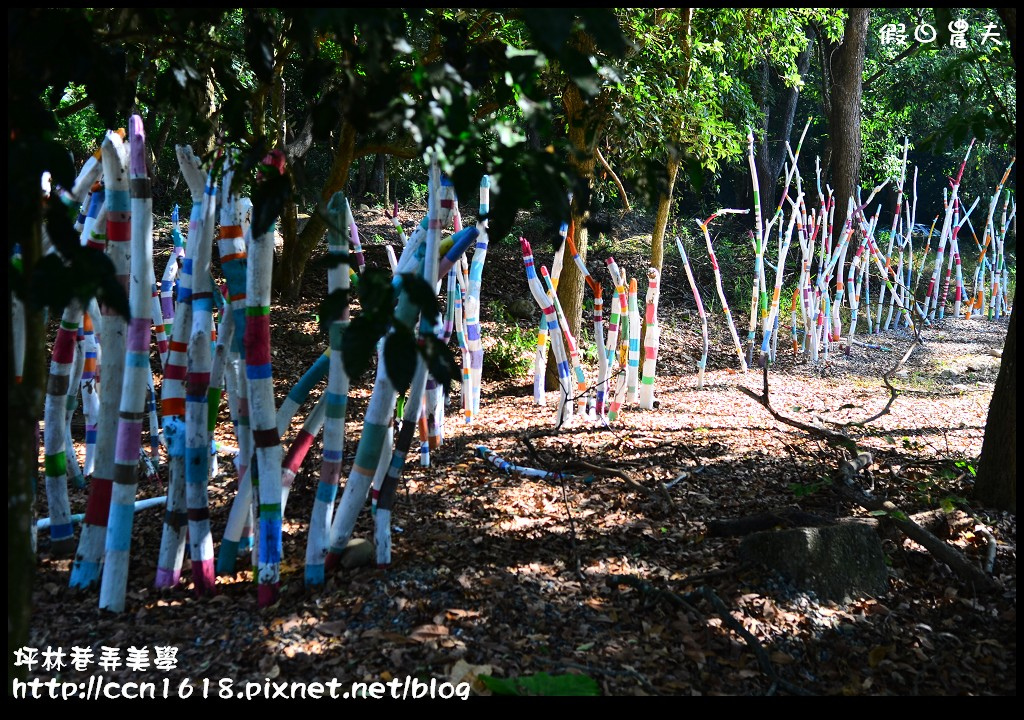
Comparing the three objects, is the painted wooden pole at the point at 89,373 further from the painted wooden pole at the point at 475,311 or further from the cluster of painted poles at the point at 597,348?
the cluster of painted poles at the point at 597,348

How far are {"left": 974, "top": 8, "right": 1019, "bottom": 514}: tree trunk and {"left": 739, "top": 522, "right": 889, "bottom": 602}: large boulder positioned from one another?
2.96ft

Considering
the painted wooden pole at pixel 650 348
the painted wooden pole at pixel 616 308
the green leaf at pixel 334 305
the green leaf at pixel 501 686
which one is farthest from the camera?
the painted wooden pole at pixel 650 348

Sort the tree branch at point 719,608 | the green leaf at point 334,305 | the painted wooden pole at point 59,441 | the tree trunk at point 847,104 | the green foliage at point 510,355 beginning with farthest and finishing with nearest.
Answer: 1. the tree trunk at point 847,104
2. the green foliage at point 510,355
3. the painted wooden pole at point 59,441
4. the tree branch at point 719,608
5. the green leaf at point 334,305

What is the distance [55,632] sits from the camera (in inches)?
86.9

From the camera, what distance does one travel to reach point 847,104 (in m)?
10.5

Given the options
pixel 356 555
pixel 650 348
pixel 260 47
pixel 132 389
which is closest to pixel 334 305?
pixel 260 47

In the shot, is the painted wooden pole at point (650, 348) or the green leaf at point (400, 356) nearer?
the green leaf at point (400, 356)

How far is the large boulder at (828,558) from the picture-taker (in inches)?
99.6

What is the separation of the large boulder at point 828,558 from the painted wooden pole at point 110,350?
1964 millimetres

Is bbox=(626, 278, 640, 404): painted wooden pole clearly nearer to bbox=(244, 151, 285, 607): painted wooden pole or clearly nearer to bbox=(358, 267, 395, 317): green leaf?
bbox=(244, 151, 285, 607): painted wooden pole

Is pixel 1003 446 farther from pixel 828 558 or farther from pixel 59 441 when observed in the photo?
pixel 59 441

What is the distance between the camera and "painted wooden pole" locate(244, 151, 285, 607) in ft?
7.02

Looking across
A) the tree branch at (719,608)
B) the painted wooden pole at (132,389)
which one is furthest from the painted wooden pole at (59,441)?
the tree branch at (719,608)

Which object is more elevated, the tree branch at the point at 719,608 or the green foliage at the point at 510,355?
the green foliage at the point at 510,355
